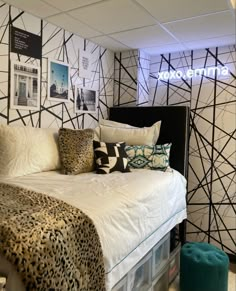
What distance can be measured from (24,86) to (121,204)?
4.35 ft

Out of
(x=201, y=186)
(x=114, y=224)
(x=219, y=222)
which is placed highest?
(x=114, y=224)

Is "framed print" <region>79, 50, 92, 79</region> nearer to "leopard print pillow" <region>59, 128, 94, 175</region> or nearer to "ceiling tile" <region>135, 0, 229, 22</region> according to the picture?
"leopard print pillow" <region>59, 128, 94, 175</region>

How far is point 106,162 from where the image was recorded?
7.17 ft

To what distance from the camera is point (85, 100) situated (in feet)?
9.04

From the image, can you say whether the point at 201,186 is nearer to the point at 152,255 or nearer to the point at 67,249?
the point at 152,255

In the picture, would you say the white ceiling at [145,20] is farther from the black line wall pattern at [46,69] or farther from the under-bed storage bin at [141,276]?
the under-bed storage bin at [141,276]

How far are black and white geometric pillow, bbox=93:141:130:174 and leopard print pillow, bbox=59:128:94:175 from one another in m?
0.06

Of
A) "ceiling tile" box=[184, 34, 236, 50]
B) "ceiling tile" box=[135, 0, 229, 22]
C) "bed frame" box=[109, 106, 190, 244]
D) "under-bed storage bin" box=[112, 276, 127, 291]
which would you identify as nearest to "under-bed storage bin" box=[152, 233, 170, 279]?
"under-bed storage bin" box=[112, 276, 127, 291]

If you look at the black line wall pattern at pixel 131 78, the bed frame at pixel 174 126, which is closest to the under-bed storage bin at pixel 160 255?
the bed frame at pixel 174 126

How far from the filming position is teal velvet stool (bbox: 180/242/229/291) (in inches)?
71.2

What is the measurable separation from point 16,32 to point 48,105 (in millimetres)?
635

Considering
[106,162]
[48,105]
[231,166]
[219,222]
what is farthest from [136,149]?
[219,222]

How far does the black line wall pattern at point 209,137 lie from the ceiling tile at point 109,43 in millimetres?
177

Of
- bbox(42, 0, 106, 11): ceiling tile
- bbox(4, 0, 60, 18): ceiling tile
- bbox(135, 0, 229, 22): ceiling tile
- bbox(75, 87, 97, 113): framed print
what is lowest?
bbox(75, 87, 97, 113): framed print
